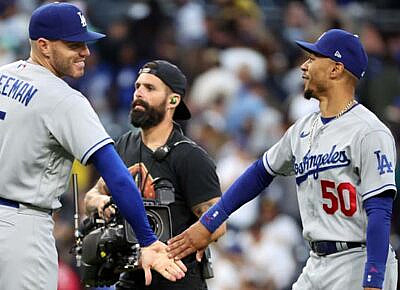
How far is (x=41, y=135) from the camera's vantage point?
20.1ft

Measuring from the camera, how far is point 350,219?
6.29 meters

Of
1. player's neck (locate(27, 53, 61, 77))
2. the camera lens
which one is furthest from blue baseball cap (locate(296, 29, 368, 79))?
player's neck (locate(27, 53, 61, 77))

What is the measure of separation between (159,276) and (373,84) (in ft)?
22.4

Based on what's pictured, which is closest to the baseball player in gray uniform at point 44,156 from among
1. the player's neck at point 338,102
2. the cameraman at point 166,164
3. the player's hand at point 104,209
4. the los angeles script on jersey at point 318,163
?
the player's hand at point 104,209

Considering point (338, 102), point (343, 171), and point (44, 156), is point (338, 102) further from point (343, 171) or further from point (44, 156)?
point (44, 156)

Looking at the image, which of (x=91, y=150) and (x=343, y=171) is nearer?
(x=91, y=150)

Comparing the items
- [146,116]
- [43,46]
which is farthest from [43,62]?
[146,116]

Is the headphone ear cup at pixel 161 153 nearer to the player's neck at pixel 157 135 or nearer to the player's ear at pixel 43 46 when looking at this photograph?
the player's neck at pixel 157 135

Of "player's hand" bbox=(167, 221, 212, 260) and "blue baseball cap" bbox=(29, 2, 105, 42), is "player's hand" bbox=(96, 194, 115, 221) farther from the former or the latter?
"blue baseball cap" bbox=(29, 2, 105, 42)

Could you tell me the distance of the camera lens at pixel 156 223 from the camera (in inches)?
270

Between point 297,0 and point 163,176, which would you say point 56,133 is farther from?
point 297,0

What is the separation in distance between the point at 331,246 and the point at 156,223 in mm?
1117

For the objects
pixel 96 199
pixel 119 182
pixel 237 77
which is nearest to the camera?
pixel 119 182

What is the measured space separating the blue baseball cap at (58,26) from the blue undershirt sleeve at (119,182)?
Result: 2.13ft
